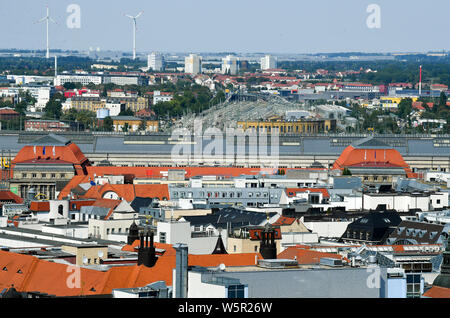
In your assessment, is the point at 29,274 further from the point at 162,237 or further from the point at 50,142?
the point at 50,142

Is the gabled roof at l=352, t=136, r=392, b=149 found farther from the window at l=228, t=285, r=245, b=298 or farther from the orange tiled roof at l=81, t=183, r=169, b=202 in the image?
the window at l=228, t=285, r=245, b=298

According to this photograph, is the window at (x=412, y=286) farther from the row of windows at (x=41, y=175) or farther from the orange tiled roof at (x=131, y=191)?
the row of windows at (x=41, y=175)

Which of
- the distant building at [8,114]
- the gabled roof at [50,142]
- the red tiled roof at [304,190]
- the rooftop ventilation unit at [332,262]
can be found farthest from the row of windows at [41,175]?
the distant building at [8,114]

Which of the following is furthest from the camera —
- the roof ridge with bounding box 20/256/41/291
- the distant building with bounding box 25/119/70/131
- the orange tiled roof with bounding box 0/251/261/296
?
the distant building with bounding box 25/119/70/131

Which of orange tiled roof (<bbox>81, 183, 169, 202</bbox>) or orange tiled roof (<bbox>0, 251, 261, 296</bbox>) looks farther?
orange tiled roof (<bbox>81, 183, 169, 202</bbox>)

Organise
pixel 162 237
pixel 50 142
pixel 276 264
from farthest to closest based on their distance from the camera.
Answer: pixel 50 142 < pixel 162 237 < pixel 276 264

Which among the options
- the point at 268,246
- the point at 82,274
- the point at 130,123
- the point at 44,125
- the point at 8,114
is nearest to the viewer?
the point at 82,274

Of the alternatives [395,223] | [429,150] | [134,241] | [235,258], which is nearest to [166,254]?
[235,258]

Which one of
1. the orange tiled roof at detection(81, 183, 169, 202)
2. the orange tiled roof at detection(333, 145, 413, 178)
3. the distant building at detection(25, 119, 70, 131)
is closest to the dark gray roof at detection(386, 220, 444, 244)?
the orange tiled roof at detection(81, 183, 169, 202)

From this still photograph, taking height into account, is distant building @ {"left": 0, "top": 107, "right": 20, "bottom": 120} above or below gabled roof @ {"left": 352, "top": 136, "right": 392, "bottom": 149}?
above

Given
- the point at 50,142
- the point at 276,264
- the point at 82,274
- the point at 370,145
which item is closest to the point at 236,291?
the point at 276,264

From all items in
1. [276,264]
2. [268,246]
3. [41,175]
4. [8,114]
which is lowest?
[41,175]

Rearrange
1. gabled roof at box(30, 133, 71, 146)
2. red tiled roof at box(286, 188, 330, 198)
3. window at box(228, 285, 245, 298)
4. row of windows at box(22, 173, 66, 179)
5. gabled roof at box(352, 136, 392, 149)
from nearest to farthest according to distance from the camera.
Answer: window at box(228, 285, 245, 298)
red tiled roof at box(286, 188, 330, 198)
row of windows at box(22, 173, 66, 179)
gabled roof at box(30, 133, 71, 146)
gabled roof at box(352, 136, 392, 149)
